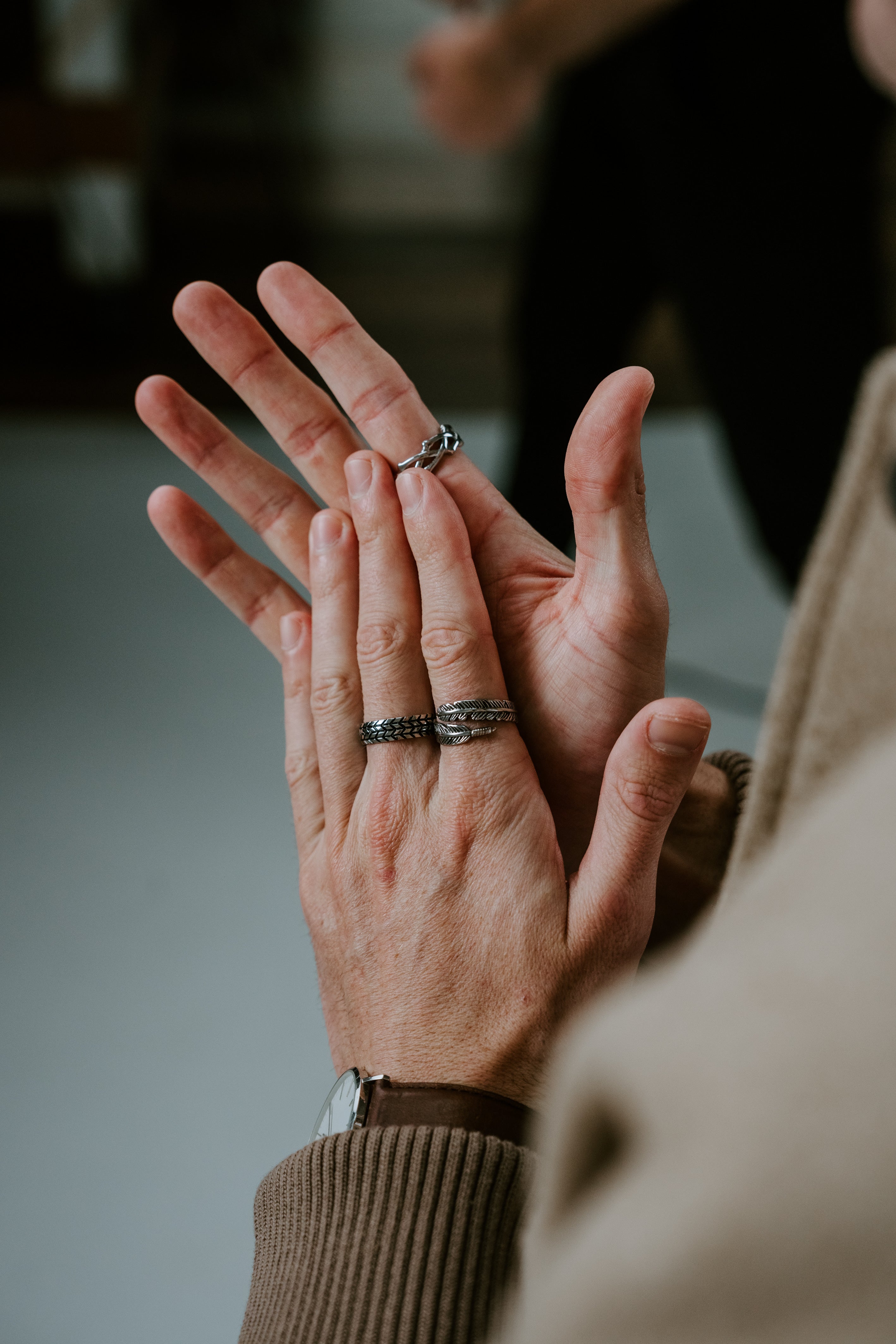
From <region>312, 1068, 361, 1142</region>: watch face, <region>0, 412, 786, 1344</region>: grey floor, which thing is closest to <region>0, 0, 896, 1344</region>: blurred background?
<region>0, 412, 786, 1344</region>: grey floor

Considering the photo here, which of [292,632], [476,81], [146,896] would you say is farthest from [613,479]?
[476,81]

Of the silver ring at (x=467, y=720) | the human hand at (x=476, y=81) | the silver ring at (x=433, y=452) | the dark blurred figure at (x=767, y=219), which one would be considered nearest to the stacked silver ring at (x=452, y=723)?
the silver ring at (x=467, y=720)

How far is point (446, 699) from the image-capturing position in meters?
0.38

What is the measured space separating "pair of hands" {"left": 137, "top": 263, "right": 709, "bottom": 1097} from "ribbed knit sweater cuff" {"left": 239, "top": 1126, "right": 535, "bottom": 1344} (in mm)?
38

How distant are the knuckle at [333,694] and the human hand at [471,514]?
6cm

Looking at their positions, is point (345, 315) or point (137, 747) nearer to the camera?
point (345, 315)

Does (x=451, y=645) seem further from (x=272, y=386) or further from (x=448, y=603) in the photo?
(x=272, y=386)

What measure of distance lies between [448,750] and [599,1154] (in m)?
0.28

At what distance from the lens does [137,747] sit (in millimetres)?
905

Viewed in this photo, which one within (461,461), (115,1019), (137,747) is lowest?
(115,1019)

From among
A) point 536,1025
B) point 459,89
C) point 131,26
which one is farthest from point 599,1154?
point 131,26

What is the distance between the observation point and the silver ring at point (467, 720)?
1.22 feet

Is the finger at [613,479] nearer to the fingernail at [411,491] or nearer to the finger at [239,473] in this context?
the fingernail at [411,491]

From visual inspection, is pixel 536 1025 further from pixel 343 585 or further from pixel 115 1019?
pixel 115 1019
